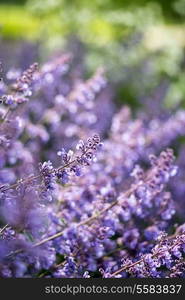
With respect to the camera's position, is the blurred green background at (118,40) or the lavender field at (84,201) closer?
the lavender field at (84,201)

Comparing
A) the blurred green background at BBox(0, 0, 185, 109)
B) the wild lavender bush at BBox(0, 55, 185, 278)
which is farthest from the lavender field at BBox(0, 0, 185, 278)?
the blurred green background at BBox(0, 0, 185, 109)

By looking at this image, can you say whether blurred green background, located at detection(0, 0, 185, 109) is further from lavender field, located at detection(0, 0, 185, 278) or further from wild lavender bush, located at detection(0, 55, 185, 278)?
wild lavender bush, located at detection(0, 55, 185, 278)

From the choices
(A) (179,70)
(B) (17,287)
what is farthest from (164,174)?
(A) (179,70)

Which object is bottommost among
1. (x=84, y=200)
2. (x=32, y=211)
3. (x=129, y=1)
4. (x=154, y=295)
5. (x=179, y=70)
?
(x=154, y=295)

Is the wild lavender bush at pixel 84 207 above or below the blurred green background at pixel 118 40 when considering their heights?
below

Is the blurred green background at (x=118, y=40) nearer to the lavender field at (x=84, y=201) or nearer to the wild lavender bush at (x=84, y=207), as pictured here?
the lavender field at (x=84, y=201)

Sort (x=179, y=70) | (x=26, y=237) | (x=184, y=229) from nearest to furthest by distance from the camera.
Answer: (x=26, y=237), (x=184, y=229), (x=179, y=70)

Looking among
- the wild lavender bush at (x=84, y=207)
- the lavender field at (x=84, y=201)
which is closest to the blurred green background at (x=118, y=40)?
the lavender field at (x=84, y=201)

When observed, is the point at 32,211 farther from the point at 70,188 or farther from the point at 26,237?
the point at 70,188
